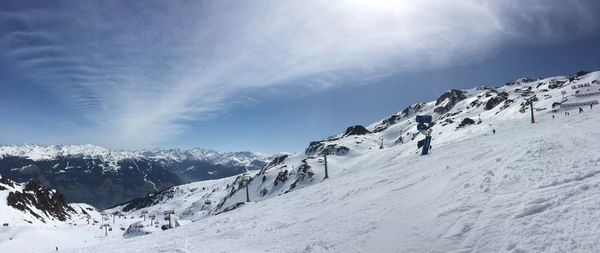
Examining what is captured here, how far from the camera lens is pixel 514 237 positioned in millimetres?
10500

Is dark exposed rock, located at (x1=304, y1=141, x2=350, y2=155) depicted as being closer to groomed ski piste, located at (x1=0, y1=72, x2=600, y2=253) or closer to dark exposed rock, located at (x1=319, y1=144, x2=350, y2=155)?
dark exposed rock, located at (x1=319, y1=144, x2=350, y2=155)

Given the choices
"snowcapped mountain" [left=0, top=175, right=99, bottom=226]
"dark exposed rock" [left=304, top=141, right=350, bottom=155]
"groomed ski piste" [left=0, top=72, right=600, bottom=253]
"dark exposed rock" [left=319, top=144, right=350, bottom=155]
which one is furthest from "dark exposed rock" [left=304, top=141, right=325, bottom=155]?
"groomed ski piste" [left=0, top=72, right=600, bottom=253]

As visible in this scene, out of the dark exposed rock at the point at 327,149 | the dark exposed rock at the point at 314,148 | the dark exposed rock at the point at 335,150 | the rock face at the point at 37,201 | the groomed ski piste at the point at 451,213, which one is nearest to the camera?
the groomed ski piste at the point at 451,213

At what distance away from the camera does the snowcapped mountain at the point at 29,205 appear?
310 ft

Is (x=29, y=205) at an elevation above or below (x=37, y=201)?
above

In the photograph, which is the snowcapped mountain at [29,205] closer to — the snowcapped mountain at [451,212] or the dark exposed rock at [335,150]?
the snowcapped mountain at [451,212]

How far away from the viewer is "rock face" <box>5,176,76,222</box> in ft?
359

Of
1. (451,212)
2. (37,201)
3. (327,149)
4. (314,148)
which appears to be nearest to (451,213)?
(451,212)

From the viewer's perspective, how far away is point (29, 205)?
11850cm

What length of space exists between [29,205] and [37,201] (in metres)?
16.8

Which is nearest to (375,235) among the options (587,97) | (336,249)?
(336,249)

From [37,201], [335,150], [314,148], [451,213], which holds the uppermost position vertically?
[451,213]

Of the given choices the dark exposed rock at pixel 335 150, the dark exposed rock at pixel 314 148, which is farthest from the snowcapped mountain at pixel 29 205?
the dark exposed rock at pixel 314 148

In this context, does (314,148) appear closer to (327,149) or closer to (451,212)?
(327,149)
